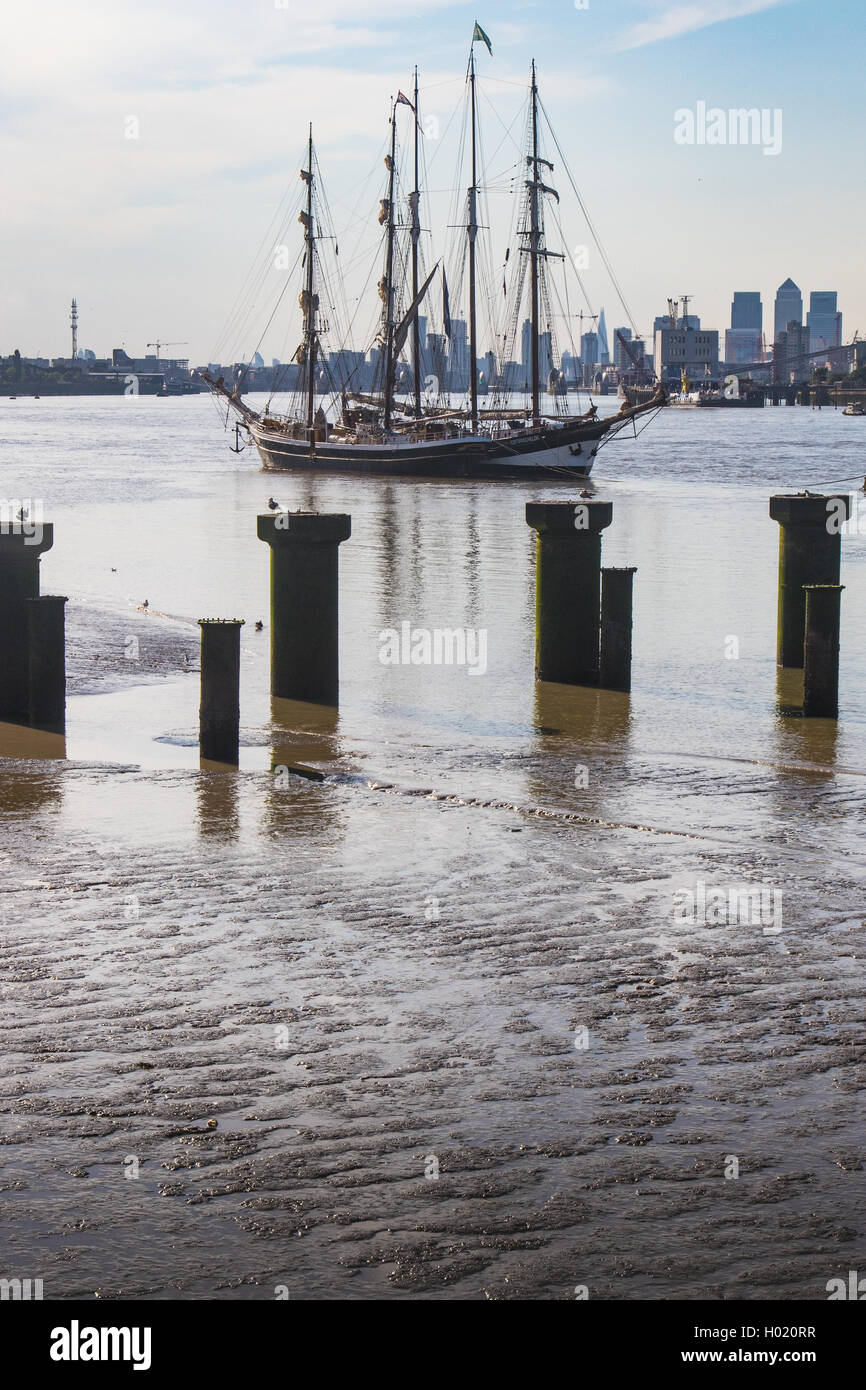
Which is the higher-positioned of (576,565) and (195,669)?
(576,565)

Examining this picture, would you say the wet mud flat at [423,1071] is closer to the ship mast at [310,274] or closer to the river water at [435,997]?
the river water at [435,997]

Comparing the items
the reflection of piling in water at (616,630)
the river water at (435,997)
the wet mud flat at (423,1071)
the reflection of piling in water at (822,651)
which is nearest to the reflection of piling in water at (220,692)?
the river water at (435,997)

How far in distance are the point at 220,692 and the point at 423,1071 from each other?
22.1 feet

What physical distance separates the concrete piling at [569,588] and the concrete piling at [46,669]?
15.3 ft

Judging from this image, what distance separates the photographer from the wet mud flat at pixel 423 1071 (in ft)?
17.9

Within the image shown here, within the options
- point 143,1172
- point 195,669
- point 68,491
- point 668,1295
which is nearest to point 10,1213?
point 143,1172

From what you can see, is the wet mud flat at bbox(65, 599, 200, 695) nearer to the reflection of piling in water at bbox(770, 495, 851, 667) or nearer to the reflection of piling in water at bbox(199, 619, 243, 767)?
the reflection of piling in water at bbox(199, 619, 243, 767)

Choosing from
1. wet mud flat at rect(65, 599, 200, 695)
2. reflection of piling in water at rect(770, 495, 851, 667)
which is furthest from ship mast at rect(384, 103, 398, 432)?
reflection of piling in water at rect(770, 495, 851, 667)

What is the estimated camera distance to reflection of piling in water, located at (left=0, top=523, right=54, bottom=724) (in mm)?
14484

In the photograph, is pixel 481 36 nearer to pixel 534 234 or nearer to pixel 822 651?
pixel 534 234

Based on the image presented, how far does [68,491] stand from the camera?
6200cm

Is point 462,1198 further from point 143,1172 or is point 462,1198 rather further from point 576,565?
point 576,565

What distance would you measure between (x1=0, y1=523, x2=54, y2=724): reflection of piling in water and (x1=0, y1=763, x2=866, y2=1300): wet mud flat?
4130 mm

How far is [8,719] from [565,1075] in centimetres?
907
